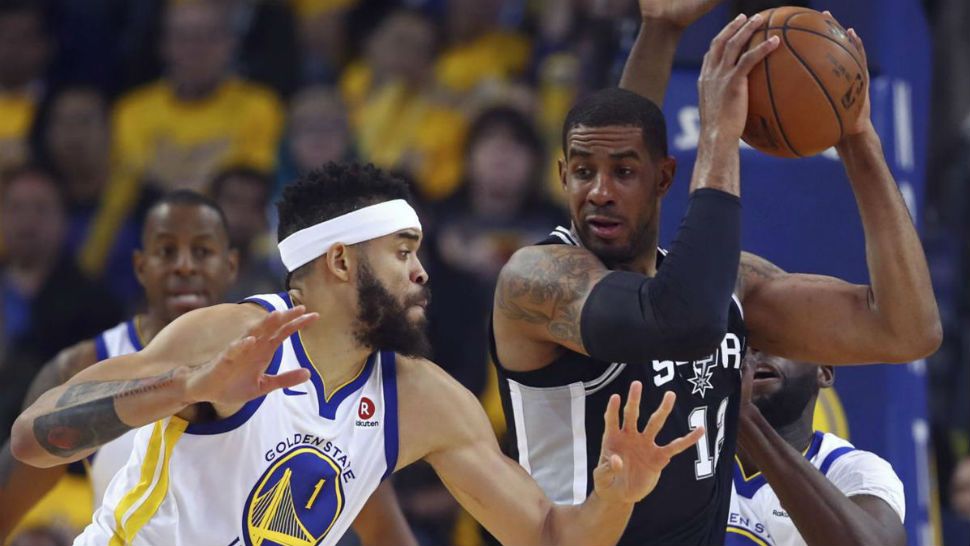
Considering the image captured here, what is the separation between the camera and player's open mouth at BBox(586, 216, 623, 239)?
4.37m

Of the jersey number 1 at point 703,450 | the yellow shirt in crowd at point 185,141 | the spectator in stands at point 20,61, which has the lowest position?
the jersey number 1 at point 703,450

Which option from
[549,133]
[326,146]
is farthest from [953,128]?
[326,146]

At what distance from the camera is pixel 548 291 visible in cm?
426

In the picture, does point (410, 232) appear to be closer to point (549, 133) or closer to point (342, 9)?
point (549, 133)

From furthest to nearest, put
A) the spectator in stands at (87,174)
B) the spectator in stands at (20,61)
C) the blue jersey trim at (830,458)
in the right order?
the spectator in stands at (20,61), the spectator in stands at (87,174), the blue jersey trim at (830,458)

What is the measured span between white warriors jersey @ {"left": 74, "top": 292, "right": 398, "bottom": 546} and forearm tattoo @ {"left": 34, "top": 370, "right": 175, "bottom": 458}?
1.04 ft

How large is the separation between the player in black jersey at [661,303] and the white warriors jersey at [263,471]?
459 mm

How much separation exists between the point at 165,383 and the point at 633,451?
1180mm

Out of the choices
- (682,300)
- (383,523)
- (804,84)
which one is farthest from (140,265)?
(804,84)

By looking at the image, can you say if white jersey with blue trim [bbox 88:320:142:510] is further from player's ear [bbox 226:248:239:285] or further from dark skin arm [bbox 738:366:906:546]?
dark skin arm [bbox 738:366:906:546]

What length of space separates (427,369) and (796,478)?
109cm

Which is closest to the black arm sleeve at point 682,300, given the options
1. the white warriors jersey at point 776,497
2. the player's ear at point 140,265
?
the white warriors jersey at point 776,497

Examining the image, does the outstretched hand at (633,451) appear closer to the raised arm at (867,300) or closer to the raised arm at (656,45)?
the raised arm at (867,300)

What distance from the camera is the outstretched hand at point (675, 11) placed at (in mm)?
5105
